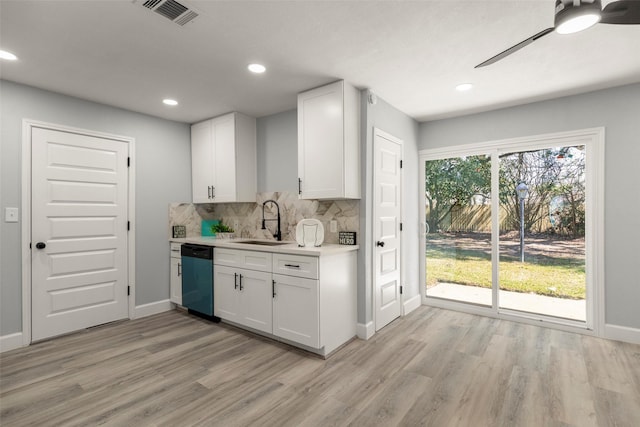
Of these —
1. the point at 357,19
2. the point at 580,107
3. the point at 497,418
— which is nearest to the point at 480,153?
the point at 580,107

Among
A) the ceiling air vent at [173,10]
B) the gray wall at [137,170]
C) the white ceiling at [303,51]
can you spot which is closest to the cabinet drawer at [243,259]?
the gray wall at [137,170]

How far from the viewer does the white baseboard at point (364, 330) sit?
10.6 feet

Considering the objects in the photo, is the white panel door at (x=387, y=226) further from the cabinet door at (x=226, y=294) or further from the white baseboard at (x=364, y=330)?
the cabinet door at (x=226, y=294)

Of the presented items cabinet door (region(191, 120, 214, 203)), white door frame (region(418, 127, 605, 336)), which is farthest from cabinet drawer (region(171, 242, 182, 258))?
white door frame (region(418, 127, 605, 336))

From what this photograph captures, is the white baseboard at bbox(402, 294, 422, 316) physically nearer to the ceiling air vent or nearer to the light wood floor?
the light wood floor

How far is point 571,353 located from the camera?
9.66ft

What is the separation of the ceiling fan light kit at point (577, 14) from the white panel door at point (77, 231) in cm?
421

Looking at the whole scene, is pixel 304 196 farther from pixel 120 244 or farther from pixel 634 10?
pixel 634 10

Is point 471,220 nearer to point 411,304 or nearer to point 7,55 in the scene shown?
point 411,304

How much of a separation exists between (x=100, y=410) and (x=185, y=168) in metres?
3.09

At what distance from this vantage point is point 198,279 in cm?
386

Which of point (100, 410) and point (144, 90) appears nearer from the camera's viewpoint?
point (100, 410)

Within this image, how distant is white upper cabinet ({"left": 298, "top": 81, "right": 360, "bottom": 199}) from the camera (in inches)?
121

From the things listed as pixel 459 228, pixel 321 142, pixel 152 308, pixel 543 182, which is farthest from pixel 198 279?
pixel 543 182
